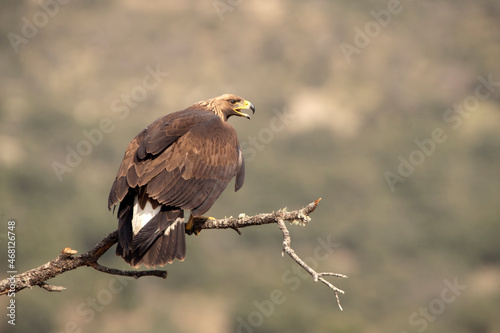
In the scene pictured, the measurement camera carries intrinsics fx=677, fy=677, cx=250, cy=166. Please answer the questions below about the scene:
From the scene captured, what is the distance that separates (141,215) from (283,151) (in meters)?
64.8

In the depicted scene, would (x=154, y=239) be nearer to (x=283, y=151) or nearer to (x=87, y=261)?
(x=87, y=261)

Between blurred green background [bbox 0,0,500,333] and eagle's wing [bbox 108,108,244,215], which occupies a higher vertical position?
eagle's wing [bbox 108,108,244,215]

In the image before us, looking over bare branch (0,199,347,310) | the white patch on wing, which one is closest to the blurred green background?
the white patch on wing

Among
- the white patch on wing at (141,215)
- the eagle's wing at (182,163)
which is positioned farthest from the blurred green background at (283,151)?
the white patch on wing at (141,215)

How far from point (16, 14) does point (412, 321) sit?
7023 centimetres

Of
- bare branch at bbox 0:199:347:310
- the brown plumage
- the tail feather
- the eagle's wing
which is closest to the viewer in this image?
bare branch at bbox 0:199:347:310

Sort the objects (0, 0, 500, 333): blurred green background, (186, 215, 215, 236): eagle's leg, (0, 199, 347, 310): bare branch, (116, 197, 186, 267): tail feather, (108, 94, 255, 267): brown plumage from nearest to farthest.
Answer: (0, 199, 347, 310): bare branch
(116, 197, 186, 267): tail feather
(108, 94, 255, 267): brown plumage
(186, 215, 215, 236): eagle's leg
(0, 0, 500, 333): blurred green background

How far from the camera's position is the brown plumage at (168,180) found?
6.25 meters

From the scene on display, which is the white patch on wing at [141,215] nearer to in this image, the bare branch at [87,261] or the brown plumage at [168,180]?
the brown plumage at [168,180]

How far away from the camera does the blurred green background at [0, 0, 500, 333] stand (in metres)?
55.0

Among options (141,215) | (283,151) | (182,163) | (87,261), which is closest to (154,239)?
(141,215)

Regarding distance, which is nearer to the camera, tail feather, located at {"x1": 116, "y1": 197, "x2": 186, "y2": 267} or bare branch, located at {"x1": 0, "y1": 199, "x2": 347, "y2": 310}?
bare branch, located at {"x1": 0, "y1": 199, "x2": 347, "y2": 310}

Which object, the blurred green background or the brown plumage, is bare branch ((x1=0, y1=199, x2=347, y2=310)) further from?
the blurred green background

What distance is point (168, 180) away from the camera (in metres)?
6.59
